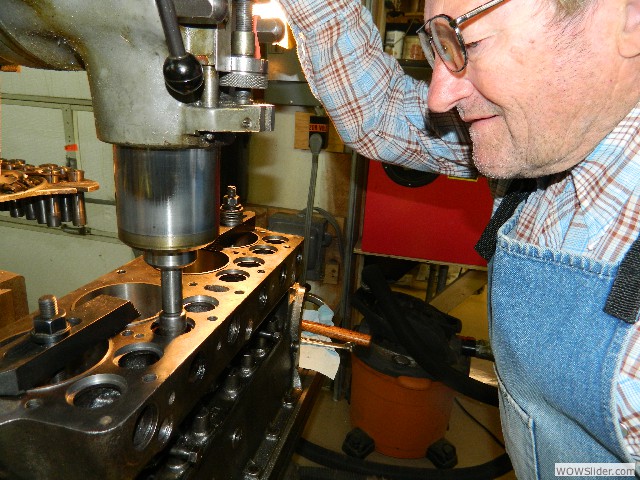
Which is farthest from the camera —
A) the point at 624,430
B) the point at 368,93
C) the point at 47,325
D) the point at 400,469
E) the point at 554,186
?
the point at 400,469

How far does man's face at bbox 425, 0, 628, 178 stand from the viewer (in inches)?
24.6

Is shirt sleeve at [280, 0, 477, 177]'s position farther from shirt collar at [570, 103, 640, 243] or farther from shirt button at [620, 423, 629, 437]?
shirt button at [620, 423, 629, 437]

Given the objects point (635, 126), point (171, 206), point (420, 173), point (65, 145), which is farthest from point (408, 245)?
point (65, 145)

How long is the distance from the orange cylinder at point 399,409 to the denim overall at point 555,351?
0.92 meters

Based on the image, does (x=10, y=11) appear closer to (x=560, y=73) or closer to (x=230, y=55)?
(x=230, y=55)

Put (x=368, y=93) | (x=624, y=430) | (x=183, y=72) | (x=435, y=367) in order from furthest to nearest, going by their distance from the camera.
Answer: (x=435, y=367) → (x=368, y=93) → (x=624, y=430) → (x=183, y=72)

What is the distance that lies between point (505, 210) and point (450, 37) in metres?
0.39

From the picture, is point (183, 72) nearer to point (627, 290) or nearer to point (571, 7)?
point (571, 7)

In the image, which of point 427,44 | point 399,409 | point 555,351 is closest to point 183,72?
point 427,44

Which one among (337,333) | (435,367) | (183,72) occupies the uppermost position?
(183,72)

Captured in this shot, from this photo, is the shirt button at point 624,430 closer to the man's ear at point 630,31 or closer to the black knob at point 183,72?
the man's ear at point 630,31

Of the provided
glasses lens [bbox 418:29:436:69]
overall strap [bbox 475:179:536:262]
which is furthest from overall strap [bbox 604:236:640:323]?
glasses lens [bbox 418:29:436:69]

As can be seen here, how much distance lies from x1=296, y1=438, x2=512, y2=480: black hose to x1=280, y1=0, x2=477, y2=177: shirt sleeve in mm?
1252

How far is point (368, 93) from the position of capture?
1.02 m
